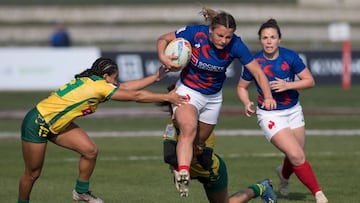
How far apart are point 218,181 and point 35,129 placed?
2106mm

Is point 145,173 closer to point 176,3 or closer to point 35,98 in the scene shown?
point 35,98

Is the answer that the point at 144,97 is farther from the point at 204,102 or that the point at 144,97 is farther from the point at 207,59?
the point at 207,59

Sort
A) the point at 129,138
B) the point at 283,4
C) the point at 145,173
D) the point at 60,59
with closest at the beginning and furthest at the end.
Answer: the point at 145,173 → the point at 129,138 → the point at 60,59 → the point at 283,4

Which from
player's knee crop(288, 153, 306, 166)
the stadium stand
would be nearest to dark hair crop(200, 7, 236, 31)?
player's knee crop(288, 153, 306, 166)

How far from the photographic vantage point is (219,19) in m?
10.2

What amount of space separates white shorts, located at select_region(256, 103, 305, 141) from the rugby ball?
5.98 ft

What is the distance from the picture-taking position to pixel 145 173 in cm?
1459

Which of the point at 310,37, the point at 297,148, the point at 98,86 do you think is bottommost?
the point at 310,37

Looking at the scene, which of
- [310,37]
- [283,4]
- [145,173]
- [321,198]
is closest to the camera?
[321,198]

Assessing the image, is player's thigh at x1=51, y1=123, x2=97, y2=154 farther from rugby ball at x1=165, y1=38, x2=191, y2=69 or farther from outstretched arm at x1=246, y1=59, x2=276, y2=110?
outstretched arm at x1=246, y1=59, x2=276, y2=110

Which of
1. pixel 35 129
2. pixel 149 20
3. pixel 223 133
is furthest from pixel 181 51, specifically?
pixel 149 20

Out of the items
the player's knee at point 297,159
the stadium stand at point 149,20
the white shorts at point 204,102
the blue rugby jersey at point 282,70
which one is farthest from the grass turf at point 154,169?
the stadium stand at point 149,20

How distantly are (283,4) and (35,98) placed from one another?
69.7 ft

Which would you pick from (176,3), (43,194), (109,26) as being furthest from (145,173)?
(176,3)
